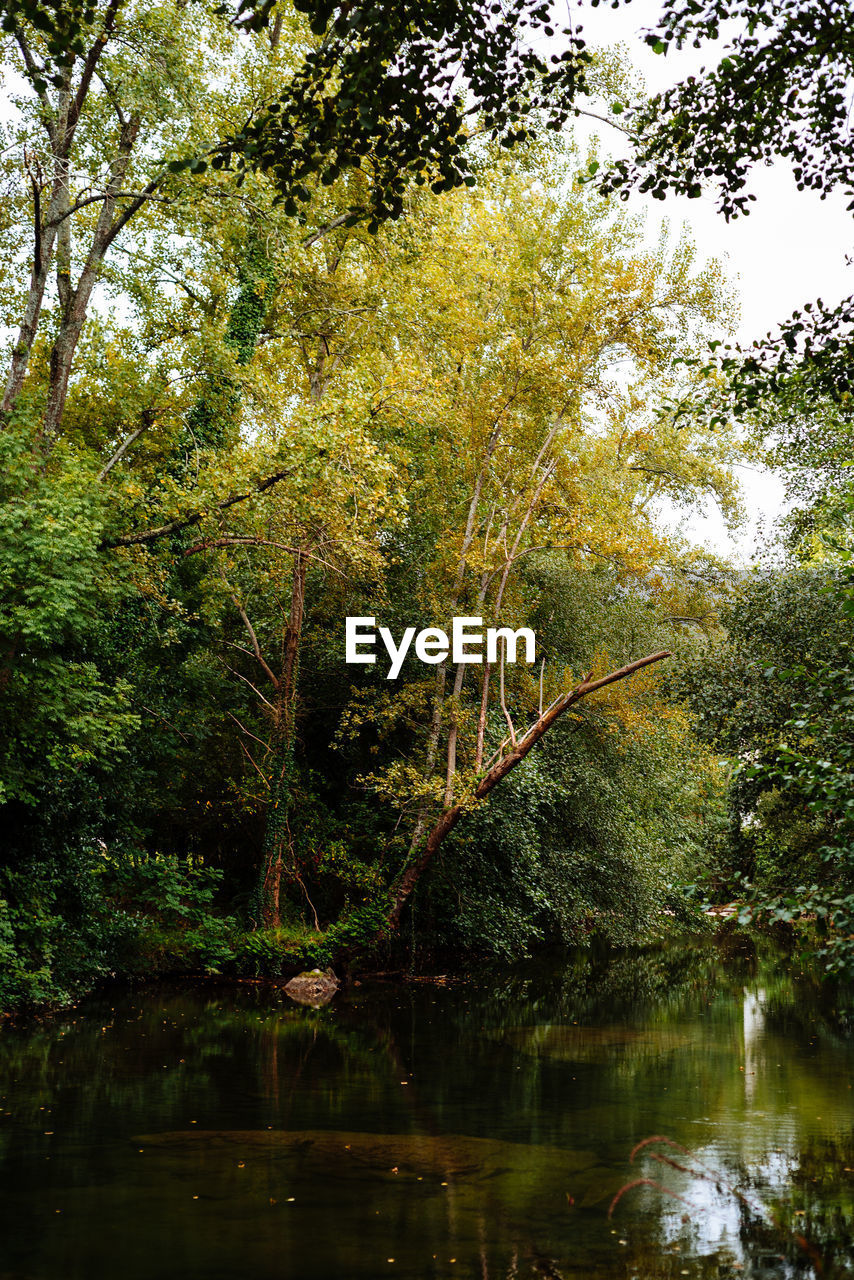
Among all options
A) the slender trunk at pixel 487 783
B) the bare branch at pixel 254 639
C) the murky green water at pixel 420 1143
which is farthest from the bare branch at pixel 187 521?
the murky green water at pixel 420 1143

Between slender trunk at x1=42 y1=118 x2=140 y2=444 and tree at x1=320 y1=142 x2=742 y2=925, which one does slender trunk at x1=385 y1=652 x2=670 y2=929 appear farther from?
slender trunk at x1=42 y1=118 x2=140 y2=444

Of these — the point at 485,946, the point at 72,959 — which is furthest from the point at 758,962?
the point at 72,959

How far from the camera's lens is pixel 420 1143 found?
9.56 meters

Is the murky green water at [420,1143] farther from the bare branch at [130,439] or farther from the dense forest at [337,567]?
the bare branch at [130,439]

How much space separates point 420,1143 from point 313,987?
8.79 m

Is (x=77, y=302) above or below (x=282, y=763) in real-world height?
above

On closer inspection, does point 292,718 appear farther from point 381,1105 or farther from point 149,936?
point 381,1105

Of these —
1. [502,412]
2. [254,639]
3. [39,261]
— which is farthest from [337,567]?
[39,261]

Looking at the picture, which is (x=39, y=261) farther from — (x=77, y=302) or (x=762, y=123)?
(x=762, y=123)

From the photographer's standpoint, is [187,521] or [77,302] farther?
[77,302]

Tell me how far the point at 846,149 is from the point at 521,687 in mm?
14717

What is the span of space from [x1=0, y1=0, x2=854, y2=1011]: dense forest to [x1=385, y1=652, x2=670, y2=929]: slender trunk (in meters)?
0.08

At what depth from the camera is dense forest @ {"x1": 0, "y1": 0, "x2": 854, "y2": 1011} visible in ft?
47.9

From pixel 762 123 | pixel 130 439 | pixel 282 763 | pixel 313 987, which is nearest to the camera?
pixel 762 123
